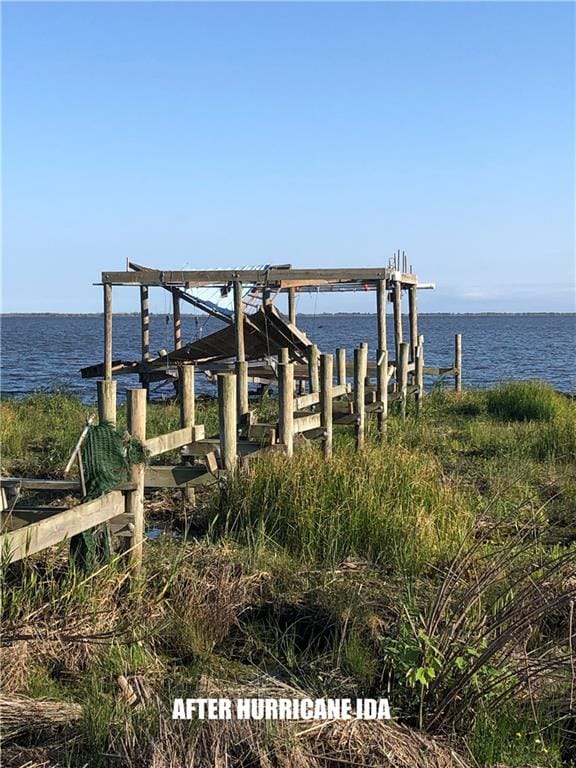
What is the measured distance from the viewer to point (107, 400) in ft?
22.9

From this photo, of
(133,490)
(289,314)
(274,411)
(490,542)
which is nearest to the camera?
(133,490)

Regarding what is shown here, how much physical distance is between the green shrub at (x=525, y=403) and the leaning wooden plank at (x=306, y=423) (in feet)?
18.4

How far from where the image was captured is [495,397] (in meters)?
15.8

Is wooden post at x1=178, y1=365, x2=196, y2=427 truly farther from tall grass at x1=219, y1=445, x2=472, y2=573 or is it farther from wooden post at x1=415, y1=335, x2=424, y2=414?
wooden post at x1=415, y1=335, x2=424, y2=414

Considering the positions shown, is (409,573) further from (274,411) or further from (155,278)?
(155,278)

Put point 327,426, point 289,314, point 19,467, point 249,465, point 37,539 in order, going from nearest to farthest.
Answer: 1. point 37,539
2. point 249,465
3. point 327,426
4. point 19,467
5. point 289,314

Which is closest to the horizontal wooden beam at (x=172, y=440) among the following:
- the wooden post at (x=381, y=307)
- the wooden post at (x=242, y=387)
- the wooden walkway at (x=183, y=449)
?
the wooden walkway at (x=183, y=449)

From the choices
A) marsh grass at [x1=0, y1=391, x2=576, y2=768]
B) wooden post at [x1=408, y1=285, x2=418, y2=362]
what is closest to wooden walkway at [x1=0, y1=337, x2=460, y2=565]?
marsh grass at [x1=0, y1=391, x2=576, y2=768]

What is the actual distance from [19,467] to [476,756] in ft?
26.4

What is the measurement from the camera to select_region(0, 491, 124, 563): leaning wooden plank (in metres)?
4.68

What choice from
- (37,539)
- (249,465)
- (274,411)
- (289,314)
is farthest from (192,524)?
→ (289,314)

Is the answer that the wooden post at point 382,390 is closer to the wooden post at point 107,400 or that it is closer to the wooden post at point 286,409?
the wooden post at point 286,409

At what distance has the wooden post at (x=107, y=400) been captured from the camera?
6.94 metres

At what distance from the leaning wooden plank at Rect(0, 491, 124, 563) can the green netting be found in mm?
108
